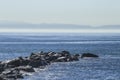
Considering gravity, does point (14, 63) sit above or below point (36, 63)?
above

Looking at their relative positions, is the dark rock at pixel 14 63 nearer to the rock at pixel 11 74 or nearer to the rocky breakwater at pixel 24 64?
the rocky breakwater at pixel 24 64

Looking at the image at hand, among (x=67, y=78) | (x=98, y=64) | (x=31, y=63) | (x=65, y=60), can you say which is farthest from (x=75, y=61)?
(x=67, y=78)

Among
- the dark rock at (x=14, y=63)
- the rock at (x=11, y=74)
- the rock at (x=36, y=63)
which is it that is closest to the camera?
the rock at (x=11, y=74)

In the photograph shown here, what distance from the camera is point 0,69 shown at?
308ft

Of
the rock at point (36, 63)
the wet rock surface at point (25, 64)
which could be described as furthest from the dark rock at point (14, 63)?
the rock at point (36, 63)

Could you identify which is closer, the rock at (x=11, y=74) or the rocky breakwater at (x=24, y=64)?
the rock at (x=11, y=74)

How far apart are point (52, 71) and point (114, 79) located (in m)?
17.4

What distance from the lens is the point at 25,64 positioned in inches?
4190

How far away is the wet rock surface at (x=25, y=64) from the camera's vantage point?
87306mm

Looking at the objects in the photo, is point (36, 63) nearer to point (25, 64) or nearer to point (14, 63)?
point (25, 64)

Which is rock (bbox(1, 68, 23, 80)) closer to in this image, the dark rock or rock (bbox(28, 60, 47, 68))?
the dark rock

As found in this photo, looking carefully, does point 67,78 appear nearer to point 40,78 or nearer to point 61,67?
point 40,78

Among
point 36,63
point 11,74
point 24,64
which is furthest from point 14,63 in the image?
point 11,74

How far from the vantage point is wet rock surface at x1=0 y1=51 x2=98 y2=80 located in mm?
87306
